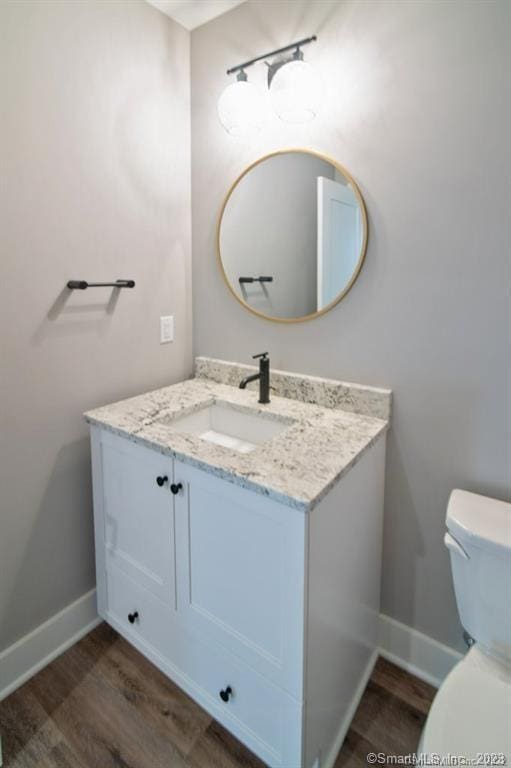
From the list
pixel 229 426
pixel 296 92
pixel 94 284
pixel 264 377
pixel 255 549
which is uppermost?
pixel 296 92

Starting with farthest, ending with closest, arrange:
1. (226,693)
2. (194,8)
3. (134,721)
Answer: (194,8)
(134,721)
(226,693)

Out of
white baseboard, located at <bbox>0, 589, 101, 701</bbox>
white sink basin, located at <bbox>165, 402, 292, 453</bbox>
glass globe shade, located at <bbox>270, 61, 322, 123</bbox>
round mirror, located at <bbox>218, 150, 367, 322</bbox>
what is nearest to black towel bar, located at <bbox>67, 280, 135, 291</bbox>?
round mirror, located at <bbox>218, 150, 367, 322</bbox>

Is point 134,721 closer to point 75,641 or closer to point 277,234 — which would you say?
point 75,641

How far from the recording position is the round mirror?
4.68 feet

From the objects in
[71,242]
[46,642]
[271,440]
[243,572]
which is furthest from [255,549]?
[71,242]

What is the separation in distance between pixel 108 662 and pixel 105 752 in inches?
12.6

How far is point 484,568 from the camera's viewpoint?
1113 mm

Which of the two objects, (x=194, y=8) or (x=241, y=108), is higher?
(x=194, y=8)

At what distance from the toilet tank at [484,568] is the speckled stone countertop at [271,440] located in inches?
13.2

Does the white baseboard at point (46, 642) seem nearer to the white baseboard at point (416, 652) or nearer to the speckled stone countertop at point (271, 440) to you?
the speckled stone countertop at point (271, 440)

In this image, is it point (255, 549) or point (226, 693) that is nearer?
point (255, 549)

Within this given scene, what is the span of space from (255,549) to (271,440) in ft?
1.06

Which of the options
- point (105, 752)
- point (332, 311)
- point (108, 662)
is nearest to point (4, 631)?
point (108, 662)

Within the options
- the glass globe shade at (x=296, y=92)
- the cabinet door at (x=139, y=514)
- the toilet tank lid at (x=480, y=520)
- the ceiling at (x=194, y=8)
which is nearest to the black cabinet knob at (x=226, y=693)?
the cabinet door at (x=139, y=514)
